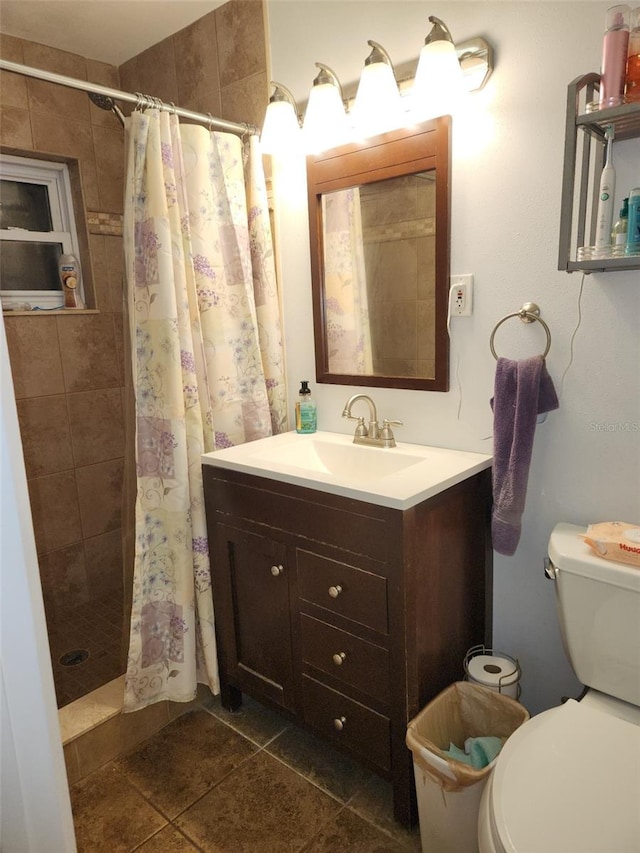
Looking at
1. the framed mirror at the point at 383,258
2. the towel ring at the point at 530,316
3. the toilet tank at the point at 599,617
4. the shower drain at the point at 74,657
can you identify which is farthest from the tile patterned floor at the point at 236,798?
the towel ring at the point at 530,316

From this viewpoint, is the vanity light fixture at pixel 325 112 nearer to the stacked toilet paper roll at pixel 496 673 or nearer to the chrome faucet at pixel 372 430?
the chrome faucet at pixel 372 430

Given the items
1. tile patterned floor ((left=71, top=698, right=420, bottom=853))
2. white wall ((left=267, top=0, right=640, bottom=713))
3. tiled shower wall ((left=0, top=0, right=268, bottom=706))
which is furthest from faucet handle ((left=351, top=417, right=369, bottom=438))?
tiled shower wall ((left=0, top=0, right=268, bottom=706))

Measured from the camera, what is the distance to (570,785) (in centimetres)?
99

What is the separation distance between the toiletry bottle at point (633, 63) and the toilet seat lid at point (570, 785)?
1252 millimetres

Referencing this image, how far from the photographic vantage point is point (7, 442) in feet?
3.37

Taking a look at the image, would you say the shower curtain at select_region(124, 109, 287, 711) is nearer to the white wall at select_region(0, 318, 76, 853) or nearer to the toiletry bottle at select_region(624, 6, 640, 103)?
the white wall at select_region(0, 318, 76, 853)

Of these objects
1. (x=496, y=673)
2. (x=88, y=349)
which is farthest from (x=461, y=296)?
(x=88, y=349)

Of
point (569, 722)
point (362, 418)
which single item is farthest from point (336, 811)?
point (362, 418)

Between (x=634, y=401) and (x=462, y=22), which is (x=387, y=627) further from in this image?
(x=462, y=22)

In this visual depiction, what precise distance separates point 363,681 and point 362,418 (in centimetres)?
78

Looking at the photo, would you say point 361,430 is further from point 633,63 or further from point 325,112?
point 633,63

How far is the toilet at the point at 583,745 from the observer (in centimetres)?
91

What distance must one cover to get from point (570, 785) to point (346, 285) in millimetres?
1429

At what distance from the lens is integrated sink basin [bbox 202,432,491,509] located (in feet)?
4.33
